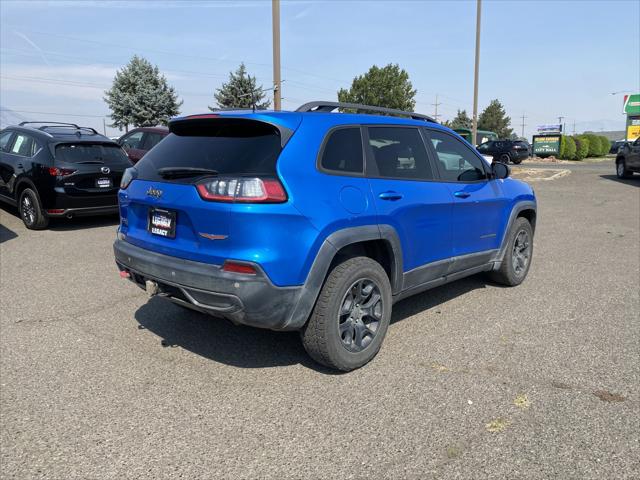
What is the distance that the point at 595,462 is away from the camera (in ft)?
8.58

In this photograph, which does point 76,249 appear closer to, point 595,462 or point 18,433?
point 18,433

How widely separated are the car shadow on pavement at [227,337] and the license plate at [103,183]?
4.53 m

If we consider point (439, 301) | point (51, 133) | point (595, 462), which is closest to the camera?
point (595, 462)

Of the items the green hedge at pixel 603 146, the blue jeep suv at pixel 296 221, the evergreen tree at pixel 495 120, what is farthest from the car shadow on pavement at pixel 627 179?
the evergreen tree at pixel 495 120

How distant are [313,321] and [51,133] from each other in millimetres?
7601

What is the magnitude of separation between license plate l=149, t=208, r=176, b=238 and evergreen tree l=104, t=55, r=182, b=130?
44.5 metres

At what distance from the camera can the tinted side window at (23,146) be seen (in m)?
8.86

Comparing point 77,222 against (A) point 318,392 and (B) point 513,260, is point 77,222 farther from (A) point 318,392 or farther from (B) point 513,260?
(A) point 318,392

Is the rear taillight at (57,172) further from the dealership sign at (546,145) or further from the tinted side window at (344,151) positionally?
the dealership sign at (546,145)

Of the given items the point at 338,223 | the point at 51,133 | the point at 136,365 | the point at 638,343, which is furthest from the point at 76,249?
the point at 638,343

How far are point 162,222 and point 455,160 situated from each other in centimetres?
274

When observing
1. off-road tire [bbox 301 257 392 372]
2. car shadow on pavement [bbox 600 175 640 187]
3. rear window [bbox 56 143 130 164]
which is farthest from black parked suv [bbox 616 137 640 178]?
off-road tire [bbox 301 257 392 372]

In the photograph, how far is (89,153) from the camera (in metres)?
8.86

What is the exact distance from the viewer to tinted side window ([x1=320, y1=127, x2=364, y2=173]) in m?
3.46
